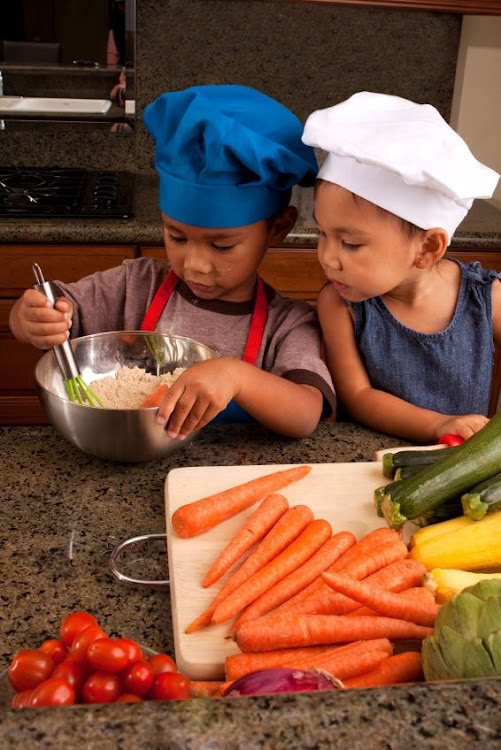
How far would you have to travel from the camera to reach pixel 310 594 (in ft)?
2.99

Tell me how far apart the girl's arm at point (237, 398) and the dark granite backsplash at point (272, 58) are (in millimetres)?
1850

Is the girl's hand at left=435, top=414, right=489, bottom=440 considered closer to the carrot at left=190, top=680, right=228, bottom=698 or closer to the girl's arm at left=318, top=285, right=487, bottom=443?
the girl's arm at left=318, top=285, right=487, bottom=443

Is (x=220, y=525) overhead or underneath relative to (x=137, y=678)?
underneath

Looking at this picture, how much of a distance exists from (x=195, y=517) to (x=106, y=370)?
0.45 meters

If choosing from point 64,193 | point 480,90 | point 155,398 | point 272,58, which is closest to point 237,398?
point 155,398

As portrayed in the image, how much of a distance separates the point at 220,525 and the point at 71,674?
0.46m

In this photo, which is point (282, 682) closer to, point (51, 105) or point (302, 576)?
point (302, 576)

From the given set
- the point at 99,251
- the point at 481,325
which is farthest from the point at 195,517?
the point at 99,251

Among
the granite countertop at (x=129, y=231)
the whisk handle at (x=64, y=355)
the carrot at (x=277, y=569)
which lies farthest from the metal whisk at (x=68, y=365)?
the granite countertop at (x=129, y=231)

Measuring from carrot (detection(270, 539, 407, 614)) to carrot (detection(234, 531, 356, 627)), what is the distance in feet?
0.04

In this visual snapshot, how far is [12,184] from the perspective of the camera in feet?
8.68

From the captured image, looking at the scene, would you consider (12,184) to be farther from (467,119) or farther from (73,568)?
(73,568)

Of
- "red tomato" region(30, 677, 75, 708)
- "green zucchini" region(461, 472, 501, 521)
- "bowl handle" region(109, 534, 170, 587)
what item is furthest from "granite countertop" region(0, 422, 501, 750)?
"green zucchini" region(461, 472, 501, 521)

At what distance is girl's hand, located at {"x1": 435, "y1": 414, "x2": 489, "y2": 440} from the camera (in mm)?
1282
